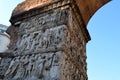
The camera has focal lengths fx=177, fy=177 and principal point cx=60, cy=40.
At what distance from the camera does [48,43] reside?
129 inches

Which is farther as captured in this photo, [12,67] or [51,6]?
[51,6]

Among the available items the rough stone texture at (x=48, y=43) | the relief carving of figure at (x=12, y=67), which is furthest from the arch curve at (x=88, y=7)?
the relief carving of figure at (x=12, y=67)

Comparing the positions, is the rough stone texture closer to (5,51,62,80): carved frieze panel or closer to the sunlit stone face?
(5,51,62,80): carved frieze panel

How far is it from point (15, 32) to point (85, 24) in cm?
172

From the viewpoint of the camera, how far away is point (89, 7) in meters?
4.56

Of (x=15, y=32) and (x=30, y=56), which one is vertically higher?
(x=15, y=32)

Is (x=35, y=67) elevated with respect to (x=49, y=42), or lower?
lower

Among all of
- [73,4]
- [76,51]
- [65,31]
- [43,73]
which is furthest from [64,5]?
[43,73]

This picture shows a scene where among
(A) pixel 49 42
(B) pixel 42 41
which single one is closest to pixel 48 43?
(A) pixel 49 42

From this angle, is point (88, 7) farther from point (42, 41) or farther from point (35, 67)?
point (35, 67)

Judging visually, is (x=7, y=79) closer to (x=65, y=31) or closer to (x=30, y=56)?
(x=30, y=56)

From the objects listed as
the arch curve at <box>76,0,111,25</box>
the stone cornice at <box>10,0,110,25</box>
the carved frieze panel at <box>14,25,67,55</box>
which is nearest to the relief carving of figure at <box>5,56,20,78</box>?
the carved frieze panel at <box>14,25,67,55</box>

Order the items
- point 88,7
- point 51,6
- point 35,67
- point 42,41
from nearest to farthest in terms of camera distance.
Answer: point 35,67 < point 42,41 < point 51,6 < point 88,7

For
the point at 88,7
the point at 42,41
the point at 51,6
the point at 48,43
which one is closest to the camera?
the point at 48,43
